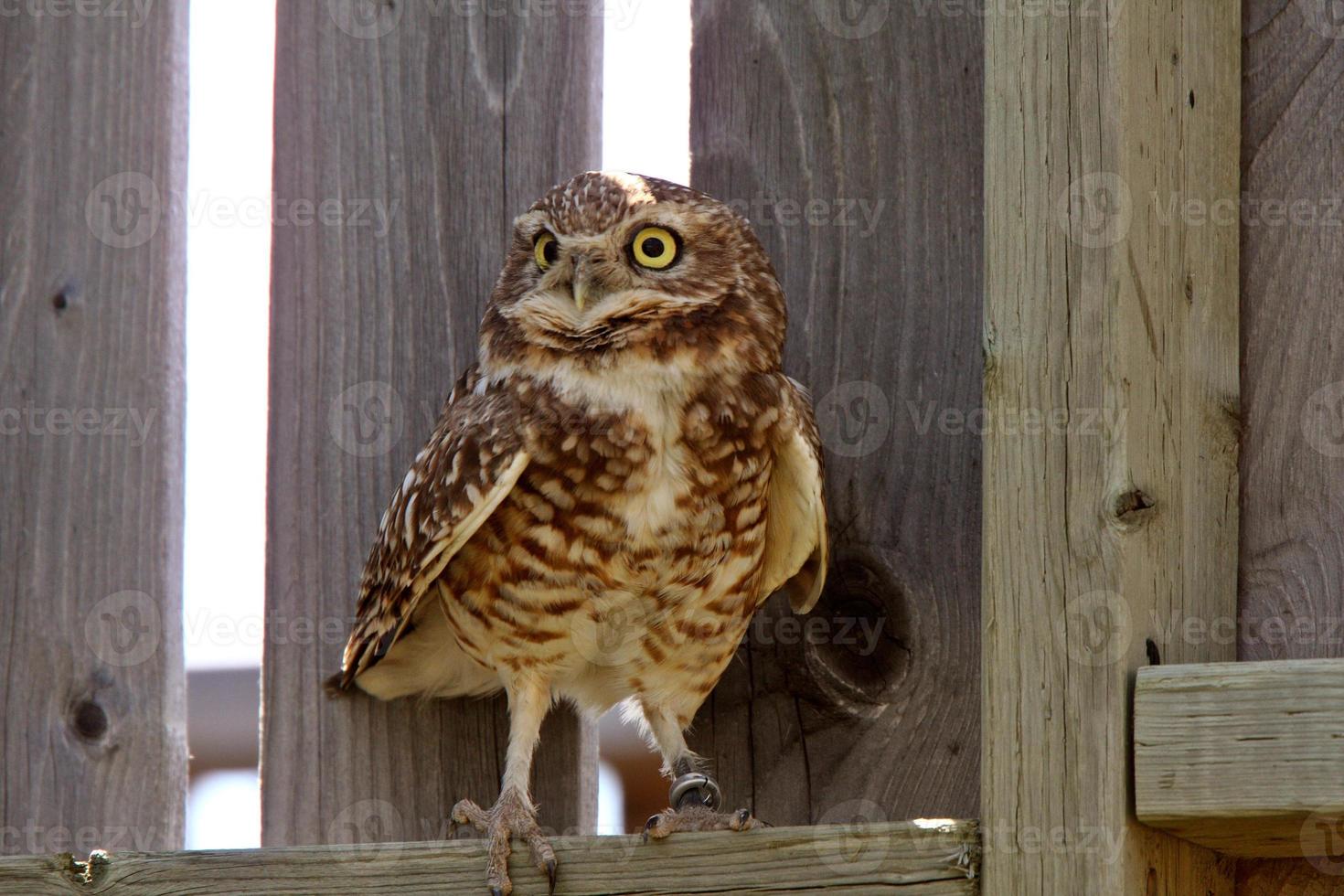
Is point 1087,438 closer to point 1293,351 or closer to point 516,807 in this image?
point 1293,351

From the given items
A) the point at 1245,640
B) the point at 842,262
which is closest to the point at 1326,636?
the point at 1245,640

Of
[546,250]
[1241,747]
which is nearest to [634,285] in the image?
[546,250]

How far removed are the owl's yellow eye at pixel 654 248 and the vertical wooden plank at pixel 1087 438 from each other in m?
0.91

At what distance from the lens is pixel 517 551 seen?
3.04 meters

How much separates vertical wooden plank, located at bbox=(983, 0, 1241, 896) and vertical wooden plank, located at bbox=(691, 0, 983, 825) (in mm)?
617

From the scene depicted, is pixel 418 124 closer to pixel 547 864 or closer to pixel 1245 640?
pixel 547 864

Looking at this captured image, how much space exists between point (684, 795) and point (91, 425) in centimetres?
134

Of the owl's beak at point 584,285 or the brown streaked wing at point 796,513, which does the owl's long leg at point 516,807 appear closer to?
the brown streaked wing at point 796,513

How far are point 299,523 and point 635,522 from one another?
687mm

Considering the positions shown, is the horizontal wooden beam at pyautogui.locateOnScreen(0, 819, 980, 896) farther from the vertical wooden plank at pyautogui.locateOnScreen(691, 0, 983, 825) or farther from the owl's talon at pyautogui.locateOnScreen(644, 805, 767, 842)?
the vertical wooden plank at pyautogui.locateOnScreen(691, 0, 983, 825)

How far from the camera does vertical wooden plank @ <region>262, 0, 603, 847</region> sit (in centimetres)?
311

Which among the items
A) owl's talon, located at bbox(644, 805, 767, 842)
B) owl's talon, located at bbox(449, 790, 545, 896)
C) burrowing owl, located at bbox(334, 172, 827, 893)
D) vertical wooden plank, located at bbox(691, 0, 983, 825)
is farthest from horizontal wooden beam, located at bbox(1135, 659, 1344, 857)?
burrowing owl, located at bbox(334, 172, 827, 893)

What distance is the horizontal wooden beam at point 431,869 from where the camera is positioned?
90.2 inches

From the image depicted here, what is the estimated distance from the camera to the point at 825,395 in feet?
10.3
